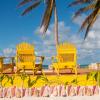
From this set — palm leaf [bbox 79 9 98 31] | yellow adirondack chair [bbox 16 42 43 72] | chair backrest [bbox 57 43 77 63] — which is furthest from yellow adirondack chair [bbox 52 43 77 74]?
palm leaf [bbox 79 9 98 31]

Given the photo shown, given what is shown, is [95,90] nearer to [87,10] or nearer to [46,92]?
[46,92]

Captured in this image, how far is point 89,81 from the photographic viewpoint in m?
10.5

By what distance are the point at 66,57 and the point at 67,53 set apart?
0.46 ft

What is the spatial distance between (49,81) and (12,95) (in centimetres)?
112

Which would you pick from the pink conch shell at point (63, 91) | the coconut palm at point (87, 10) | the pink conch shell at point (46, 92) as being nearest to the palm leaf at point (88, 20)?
the coconut palm at point (87, 10)

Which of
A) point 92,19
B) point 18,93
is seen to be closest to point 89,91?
point 18,93

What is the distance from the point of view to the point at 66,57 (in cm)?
1157

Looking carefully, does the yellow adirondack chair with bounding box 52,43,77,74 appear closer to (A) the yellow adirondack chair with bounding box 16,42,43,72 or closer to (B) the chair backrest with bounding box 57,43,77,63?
(B) the chair backrest with bounding box 57,43,77,63

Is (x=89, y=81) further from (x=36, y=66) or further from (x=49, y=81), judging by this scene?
(x=36, y=66)

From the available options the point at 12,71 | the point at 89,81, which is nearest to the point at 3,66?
the point at 12,71

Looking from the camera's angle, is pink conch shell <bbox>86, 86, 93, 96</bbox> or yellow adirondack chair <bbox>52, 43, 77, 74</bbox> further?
yellow adirondack chair <bbox>52, 43, 77, 74</bbox>

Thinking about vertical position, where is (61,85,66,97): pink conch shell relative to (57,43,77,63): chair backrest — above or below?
below

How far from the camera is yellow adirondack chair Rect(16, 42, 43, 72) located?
1138 cm

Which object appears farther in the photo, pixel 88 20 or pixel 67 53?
pixel 88 20
